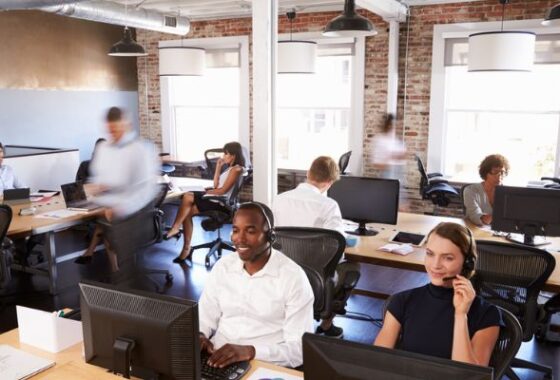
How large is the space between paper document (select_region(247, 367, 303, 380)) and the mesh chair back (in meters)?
1.57

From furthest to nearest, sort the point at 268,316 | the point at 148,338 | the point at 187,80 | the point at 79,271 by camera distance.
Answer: the point at 187,80 → the point at 79,271 → the point at 268,316 → the point at 148,338

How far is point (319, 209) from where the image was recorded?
3688 millimetres

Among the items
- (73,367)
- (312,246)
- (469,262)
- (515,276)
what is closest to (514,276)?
(515,276)

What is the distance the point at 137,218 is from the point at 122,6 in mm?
3505

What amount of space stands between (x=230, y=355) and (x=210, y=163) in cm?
619

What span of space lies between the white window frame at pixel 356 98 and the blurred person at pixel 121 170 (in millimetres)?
4206

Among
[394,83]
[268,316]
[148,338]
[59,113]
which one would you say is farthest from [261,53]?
[59,113]

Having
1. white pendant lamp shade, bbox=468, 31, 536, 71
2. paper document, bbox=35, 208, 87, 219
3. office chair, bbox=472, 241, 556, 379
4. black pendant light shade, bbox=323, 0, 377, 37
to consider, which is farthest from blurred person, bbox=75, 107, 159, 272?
white pendant lamp shade, bbox=468, 31, 536, 71

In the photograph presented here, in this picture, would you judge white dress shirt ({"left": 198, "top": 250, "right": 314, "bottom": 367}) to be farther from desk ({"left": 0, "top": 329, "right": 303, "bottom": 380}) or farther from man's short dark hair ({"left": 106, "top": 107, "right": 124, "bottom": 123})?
man's short dark hair ({"left": 106, "top": 107, "right": 124, "bottom": 123})

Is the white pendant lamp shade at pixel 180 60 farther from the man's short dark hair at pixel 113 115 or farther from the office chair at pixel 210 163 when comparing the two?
the man's short dark hair at pixel 113 115

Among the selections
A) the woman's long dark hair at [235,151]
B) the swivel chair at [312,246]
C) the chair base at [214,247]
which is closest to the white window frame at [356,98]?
the woman's long dark hair at [235,151]

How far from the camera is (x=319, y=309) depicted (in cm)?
329

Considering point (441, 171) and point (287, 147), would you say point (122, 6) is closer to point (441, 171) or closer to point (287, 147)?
point (287, 147)

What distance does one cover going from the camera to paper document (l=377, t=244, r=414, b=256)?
3734 mm
